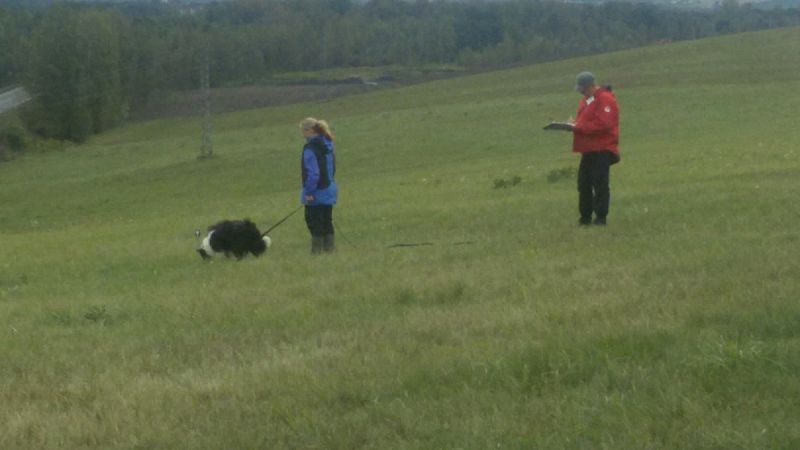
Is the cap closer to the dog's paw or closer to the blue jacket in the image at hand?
the blue jacket

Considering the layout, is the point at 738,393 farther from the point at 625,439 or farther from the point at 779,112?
the point at 779,112

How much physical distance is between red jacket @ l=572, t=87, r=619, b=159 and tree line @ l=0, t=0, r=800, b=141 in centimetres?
7735

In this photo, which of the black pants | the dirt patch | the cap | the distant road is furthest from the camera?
the distant road

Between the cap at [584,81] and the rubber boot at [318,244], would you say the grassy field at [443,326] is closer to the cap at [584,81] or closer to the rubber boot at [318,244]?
the rubber boot at [318,244]

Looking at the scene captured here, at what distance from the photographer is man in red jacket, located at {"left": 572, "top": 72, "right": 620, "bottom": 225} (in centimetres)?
1459

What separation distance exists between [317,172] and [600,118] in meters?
3.53

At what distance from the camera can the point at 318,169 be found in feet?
48.8

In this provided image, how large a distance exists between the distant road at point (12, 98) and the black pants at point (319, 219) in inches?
3321

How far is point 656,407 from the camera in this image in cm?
630

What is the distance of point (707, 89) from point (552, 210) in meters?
40.7

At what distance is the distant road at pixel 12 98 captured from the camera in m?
97.6

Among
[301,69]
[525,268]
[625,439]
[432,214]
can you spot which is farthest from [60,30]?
[625,439]

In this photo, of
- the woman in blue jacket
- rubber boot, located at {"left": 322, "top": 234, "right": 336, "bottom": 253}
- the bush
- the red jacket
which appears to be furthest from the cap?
the bush

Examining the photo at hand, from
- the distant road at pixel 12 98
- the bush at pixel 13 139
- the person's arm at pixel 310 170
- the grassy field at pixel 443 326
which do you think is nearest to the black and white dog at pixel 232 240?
the grassy field at pixel 443 326
